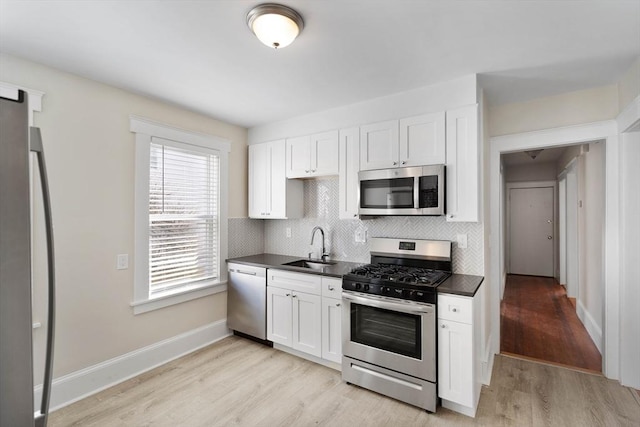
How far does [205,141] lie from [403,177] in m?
2.19

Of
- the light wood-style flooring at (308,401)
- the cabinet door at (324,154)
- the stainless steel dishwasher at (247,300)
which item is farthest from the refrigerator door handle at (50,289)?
the cabinet door at (324,154)

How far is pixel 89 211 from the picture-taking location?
8.25 ft

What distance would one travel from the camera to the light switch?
2711mm

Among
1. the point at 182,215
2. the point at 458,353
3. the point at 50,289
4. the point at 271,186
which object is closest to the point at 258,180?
the point at 271,186

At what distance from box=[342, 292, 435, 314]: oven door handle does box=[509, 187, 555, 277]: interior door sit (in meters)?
6.00

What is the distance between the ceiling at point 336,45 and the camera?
65.8 inches

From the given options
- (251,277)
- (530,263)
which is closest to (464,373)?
(251,277)

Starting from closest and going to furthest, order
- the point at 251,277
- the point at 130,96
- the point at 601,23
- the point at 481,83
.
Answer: the point at 601,23 → the point at 481,83 → the point at 130,96 → the point at 251,277

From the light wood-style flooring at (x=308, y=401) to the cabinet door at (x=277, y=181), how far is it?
5.35 feet

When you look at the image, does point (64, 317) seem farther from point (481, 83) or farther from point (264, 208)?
point (481, 83)

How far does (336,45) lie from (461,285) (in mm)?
1948

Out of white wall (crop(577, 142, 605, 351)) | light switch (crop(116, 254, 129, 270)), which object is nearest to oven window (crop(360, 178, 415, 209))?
white wall (crop(577, 142, 605, 351))

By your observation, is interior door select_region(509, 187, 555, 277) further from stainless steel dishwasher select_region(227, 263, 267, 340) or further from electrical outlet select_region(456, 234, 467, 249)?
stainless steel dishwasher select_region(227, 263, 267, 340)

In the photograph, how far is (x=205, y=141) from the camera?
343 centimetres
